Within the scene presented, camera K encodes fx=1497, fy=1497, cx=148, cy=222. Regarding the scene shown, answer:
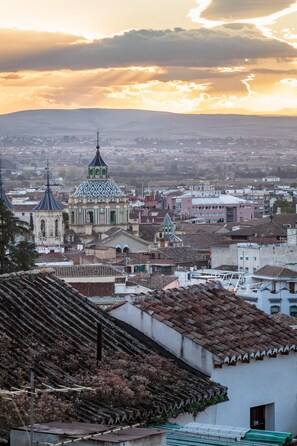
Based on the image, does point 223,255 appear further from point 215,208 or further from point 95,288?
point 215,208

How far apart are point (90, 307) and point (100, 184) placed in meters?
101

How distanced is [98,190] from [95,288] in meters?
70.6

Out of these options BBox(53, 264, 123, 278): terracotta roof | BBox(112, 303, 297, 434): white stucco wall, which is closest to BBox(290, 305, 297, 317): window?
BBox(53, 264, 123, 278): terracotta roof

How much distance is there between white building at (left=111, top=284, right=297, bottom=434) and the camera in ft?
43.6

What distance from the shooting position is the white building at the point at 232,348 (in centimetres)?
1328

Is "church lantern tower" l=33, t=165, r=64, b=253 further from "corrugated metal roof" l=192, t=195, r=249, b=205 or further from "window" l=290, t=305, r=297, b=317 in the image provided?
"window" l=290, t=305, r=297, b=317

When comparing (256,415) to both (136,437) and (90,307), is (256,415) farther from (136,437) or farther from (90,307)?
(136,437)

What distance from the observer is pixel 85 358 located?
12695 millimetres

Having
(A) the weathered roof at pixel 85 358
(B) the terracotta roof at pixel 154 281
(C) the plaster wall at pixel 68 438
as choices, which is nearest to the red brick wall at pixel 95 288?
(B) the terracotta roof at pixel 154 281

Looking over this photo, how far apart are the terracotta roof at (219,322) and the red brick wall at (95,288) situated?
26.5 meters

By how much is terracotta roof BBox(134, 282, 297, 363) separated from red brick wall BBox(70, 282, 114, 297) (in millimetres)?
26519

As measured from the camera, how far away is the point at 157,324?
543 inches

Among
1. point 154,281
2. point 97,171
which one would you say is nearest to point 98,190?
point 97,171

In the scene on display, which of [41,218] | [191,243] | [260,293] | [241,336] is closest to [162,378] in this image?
[241,336]
